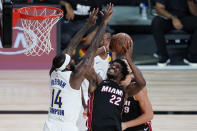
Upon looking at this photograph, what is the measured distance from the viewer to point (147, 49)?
1042 centimetres

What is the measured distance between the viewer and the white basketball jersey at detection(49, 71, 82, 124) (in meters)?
4.37

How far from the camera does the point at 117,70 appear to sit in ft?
14.2

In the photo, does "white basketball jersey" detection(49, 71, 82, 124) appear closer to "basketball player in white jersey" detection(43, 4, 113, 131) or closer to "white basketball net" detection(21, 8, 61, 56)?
"basketball player in white jersey" detection(43, 4, 113, 131)

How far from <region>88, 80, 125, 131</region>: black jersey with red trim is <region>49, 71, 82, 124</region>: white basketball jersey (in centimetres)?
20

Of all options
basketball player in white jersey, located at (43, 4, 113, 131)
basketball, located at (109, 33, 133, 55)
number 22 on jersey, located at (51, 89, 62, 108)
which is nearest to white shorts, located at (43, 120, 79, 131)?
basketball player in white jersey, located at (43, 4, 113, 131)

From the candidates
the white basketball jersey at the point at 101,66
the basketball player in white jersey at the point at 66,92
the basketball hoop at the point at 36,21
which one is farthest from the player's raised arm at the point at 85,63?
the white basketball jersey at the point at 101,66

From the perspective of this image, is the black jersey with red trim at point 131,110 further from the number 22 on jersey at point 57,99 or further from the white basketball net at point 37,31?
the white basketball net at point 37,31

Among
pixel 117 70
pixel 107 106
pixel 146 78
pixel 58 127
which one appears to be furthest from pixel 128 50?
pixel 146 78

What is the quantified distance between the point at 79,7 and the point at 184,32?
7.73ft

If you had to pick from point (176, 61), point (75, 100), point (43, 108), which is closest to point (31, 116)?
point (43, 108)

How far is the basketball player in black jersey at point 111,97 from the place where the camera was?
4.22 metres

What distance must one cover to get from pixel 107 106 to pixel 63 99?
435 mm

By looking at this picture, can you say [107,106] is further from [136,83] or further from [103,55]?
[103,55]

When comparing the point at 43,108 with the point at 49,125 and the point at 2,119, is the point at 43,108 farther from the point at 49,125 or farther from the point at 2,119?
the point at 49,125
